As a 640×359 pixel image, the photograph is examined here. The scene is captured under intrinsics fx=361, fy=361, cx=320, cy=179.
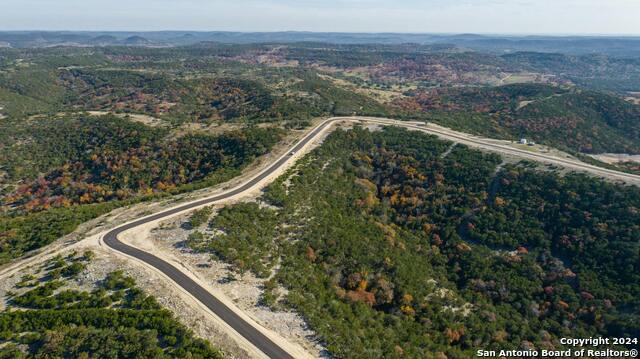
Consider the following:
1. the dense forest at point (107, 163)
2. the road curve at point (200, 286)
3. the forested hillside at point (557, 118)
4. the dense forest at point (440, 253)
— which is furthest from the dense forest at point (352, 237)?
the forested hillside at point (557, 118)

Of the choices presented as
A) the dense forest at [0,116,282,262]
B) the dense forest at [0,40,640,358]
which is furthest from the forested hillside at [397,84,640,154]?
the dense forest at [0,116,282,262]

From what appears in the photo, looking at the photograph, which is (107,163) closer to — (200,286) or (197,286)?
(197,286)

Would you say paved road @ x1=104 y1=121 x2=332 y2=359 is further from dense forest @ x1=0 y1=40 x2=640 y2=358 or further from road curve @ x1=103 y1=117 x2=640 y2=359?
dense forest @ x1=0 y1=40 x2=640 y2=358

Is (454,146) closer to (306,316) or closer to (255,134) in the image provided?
(255,134)

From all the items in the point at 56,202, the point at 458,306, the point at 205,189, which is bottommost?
the point at 458,306

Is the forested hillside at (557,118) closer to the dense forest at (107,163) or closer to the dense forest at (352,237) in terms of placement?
the dense forest at (352,237)

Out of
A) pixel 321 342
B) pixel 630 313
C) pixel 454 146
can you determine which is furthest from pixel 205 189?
pixel 630 313

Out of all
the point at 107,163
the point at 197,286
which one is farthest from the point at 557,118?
the point at 107,163

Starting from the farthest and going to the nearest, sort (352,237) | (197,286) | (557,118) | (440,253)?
(557,118), (440,253), (352,237), (197,286)
